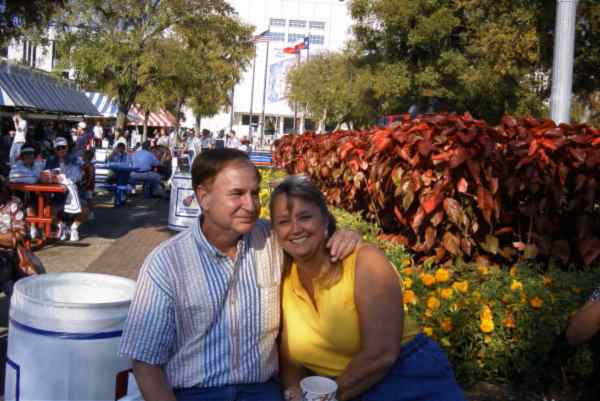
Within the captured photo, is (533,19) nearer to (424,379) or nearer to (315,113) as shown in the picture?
(424,379)

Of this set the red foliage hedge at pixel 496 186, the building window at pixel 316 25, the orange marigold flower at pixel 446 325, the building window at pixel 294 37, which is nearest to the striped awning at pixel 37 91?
the red foliage hedge at pixel 496 186

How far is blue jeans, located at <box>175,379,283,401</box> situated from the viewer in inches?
97.0

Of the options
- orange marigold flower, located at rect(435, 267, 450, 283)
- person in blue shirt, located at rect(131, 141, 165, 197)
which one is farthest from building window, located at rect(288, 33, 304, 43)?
orange marigold flower, located at rect(435, 267, 450, 283)

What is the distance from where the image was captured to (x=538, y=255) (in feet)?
15.4

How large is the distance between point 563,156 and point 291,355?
276 cm

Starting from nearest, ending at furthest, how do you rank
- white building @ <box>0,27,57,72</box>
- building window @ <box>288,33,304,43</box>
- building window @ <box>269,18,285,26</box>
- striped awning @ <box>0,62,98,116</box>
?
white building @ <box>0,27,57,72</box>
striped awning @ <box>0,62,98,116</box>
building window @ <box>288,33,304,43</box>
building window @ <box>269,18,285,26</box>

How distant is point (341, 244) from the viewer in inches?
99.7

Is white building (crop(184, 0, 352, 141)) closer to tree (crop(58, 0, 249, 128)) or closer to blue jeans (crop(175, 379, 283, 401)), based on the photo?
tree (crop(58, 0, 249, 128))

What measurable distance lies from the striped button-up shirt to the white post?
4.14 m

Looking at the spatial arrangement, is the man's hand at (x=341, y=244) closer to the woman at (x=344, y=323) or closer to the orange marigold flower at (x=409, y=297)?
the woman at (x=344, y=323)

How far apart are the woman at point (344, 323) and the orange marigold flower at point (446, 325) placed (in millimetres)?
1095

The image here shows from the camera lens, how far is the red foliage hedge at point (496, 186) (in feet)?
14.6

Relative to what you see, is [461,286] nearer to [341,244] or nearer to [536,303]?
[536,303]

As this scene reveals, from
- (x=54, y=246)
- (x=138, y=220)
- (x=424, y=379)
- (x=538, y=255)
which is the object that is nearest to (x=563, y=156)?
(x=538, y=255)
